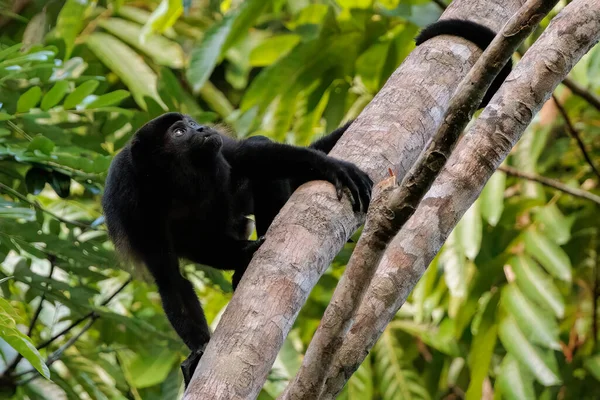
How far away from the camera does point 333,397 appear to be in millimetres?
2143

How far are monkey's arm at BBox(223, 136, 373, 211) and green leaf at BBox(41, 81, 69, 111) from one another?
738 millimetres

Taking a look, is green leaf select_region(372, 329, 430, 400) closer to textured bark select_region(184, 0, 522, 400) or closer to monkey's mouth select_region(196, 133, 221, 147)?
monkey's mouth select_region(196, 133, 221, 147)

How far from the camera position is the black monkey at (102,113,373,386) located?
3.18 m

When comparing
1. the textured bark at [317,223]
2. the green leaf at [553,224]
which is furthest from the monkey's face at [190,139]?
the green leaf at [553,224]

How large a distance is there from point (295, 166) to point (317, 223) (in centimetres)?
71

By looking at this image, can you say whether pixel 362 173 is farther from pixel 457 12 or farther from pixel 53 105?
pixel 53 105

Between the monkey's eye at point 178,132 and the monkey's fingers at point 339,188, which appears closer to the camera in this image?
the monkey's fingers at point 339,188

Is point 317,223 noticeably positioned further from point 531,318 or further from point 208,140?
point 531,318

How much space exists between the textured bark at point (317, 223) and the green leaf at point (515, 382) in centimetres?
186

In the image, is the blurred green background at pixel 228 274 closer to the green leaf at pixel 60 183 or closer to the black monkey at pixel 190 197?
the green leaf at pixel 60 183

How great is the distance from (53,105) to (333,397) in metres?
1.93

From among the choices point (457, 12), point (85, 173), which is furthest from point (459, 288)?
point (85, 173)

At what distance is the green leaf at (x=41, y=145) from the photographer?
312 centimetres

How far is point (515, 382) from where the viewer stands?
414 centimetres
